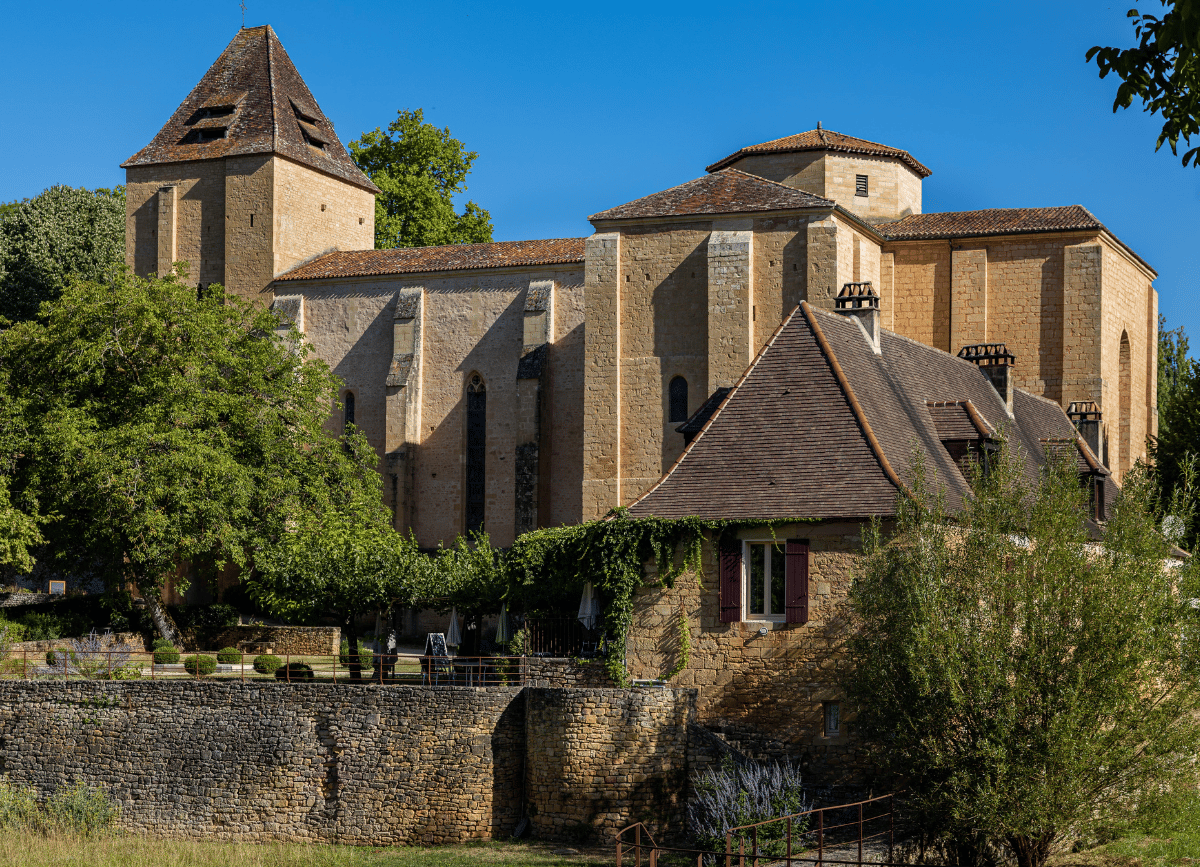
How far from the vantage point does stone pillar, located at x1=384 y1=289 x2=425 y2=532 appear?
145 ft

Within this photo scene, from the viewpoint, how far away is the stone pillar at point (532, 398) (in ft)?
137

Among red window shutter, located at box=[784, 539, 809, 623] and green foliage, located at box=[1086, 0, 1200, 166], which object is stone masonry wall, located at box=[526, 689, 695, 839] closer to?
red window shutter, located at box=[784, 539, 809, 623]

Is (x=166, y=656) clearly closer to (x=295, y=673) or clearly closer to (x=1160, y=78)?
(x=295, y=673)

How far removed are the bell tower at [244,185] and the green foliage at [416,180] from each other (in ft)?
12.5

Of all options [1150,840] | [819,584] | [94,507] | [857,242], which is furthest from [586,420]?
[1150,840]

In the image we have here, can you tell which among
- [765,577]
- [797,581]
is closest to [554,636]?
[765,577]

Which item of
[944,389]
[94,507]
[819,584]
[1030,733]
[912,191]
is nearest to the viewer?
[1030,733]

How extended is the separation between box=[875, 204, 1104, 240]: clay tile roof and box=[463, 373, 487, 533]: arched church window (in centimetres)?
1311

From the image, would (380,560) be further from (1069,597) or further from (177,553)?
(1069,597)

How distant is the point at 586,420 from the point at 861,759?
19.0 metres

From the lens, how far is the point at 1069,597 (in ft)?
59.0

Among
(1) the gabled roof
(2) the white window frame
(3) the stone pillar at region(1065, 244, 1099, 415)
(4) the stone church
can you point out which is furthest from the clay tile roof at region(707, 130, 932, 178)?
(2) the white window frame

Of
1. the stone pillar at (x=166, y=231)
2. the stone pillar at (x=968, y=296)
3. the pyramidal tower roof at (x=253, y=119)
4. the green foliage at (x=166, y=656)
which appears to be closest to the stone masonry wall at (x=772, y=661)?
the green foliage at (x=166, y=656)

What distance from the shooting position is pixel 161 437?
3400 centimetres
